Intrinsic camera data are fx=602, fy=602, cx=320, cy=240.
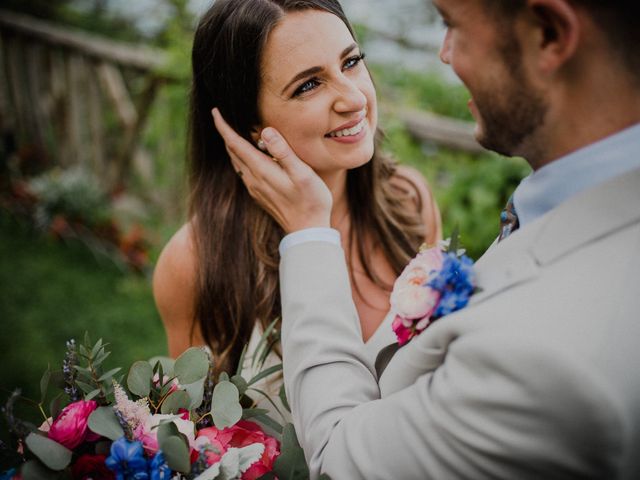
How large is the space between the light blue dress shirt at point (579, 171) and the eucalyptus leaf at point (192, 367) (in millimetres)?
880

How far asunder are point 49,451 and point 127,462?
0.17m

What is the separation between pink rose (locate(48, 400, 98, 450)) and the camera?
52.4 inches

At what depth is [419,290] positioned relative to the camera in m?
1.32

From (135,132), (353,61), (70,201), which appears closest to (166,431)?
(353,61)

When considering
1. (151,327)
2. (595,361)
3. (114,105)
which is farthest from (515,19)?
(114,105)

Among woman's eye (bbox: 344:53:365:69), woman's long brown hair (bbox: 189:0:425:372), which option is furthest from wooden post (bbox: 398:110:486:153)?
woman's eye (bbox: 344:53:365:69)

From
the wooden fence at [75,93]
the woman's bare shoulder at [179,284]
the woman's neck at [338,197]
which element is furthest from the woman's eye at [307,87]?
the wooden fence at [75,93]

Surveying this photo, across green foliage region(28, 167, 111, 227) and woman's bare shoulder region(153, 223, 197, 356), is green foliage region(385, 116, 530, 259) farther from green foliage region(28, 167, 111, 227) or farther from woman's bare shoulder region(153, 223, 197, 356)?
Result: green foliage region(28, 167, 111, 227)

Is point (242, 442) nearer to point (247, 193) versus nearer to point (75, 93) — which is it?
point (247, 193)

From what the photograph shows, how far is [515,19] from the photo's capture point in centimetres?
116

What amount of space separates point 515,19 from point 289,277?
85 centimetres

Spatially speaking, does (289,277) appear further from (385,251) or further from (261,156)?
(385,251)

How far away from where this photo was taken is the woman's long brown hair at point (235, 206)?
2.11 meters

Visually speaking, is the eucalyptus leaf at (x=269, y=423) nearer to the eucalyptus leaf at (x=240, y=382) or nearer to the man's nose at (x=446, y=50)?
the eucalyptus leaf at (x=240, y=382)
